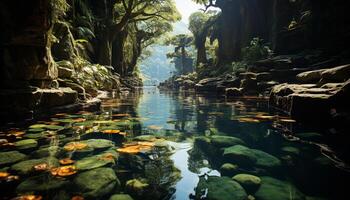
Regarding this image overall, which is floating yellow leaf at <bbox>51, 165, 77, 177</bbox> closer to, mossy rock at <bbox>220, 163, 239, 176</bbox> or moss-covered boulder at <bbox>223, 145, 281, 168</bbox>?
mossy rock at <bbox>220, 163, 239, 176</bbox>

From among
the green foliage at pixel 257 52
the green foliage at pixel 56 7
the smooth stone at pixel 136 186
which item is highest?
the green foliage at pixel 257 52

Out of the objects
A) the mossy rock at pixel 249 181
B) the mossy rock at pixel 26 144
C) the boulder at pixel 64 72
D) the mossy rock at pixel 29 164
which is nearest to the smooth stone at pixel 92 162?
the mossy rock at pixel 29 164

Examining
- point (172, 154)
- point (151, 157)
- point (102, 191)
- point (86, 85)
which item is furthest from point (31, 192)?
point (86, 85)

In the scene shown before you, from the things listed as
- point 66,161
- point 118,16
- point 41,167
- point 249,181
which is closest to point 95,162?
point 66,161

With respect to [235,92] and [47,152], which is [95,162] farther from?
[235,92]

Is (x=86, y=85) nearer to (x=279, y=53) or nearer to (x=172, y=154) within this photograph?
(x=172, y=154)

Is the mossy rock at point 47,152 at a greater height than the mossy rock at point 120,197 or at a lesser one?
greater

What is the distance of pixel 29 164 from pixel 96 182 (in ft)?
3.10

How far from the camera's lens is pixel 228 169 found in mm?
2568

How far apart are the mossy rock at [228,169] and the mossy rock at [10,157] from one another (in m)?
2.33

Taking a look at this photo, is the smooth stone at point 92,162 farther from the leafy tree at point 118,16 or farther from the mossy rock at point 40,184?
the leafy tree at point 118,16

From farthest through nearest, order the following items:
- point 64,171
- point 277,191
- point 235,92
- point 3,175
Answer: point 235,92, point 64,171, point 3,175, point 277,191

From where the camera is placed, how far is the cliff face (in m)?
12.1

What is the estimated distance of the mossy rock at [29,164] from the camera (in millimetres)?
2375
